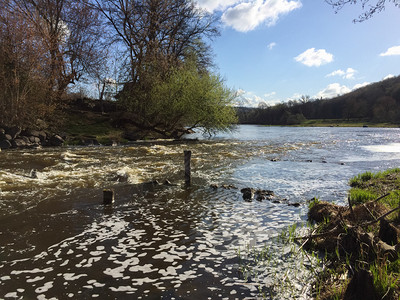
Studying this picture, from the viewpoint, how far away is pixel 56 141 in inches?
995

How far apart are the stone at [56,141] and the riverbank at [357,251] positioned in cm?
2398

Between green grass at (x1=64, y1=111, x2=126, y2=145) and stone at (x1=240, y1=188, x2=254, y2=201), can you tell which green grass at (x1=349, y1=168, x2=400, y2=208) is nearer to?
stone at (x1=240, y1=188, x2=254, y2=201)

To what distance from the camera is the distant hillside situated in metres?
130

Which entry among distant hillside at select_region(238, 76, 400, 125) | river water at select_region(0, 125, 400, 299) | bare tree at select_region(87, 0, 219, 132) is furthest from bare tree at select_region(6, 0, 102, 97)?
distant hillside at select_region(238, 76, 400, 125)

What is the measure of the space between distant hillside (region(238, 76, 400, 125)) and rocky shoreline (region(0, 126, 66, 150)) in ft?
389

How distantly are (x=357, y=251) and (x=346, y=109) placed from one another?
163018mm

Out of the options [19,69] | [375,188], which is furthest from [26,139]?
[375,188]

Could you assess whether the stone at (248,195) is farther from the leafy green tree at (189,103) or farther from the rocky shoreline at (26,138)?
the leafy green tree at (189,103)

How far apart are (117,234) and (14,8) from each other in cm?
2636

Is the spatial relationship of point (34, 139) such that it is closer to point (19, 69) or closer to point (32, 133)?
point (32, 133)

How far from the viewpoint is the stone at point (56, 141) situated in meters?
25.1

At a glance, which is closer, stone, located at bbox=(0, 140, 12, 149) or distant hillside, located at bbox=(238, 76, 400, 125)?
stone, located at bbox=(0, 140, 12, 149)

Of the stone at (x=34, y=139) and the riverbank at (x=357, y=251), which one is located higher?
the stone at (x=34, y=139)

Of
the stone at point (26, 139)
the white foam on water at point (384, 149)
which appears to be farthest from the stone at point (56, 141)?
the white foam on water at point (384, 149)
